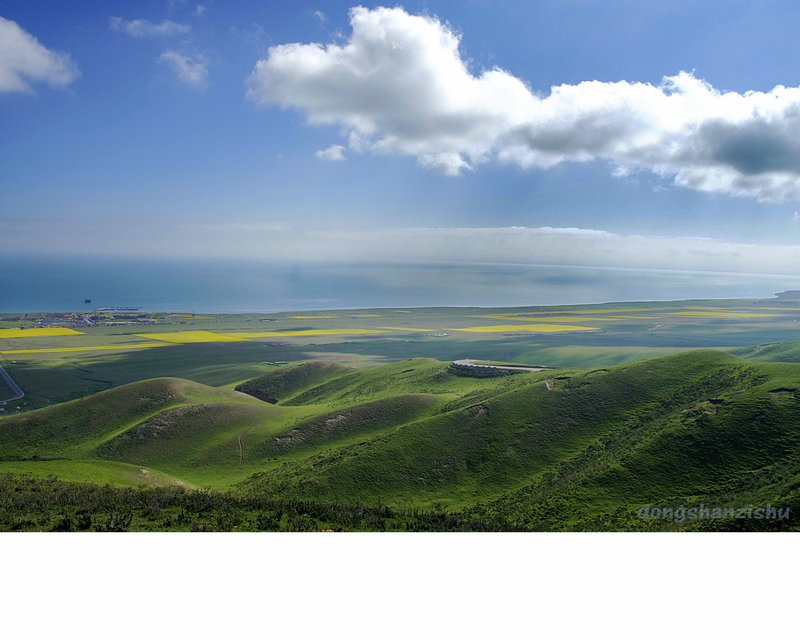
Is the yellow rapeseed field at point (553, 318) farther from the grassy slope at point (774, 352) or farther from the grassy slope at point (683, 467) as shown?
the grassy slope at point (683, 467)

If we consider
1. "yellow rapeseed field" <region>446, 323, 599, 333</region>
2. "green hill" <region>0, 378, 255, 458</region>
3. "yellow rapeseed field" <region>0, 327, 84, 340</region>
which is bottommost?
"green hill" <region>0, 378, 255, 458</region>

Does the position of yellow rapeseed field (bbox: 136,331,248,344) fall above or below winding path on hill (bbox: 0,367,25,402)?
above

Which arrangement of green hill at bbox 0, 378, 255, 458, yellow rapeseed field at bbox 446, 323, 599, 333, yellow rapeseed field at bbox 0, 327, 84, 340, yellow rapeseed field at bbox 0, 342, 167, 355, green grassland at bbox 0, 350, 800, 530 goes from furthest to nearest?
yellow rapeseed field at bbox 446, 323, 599, 333, yellow rapeseed field at bbox 0, 327, 84, 340, yellow rapeseed field at bbox 0, 342, 167, 355, green hill at bbox 0, 378, 255, 458, green grassland at bbox 0, 350, 800, 530

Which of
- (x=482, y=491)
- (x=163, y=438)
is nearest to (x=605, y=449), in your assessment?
(x=482, y=491)

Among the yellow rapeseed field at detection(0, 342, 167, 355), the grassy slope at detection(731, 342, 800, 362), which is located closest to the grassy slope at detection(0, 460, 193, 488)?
the yellow rapeseed field at detection(0, 342, 167, 355)

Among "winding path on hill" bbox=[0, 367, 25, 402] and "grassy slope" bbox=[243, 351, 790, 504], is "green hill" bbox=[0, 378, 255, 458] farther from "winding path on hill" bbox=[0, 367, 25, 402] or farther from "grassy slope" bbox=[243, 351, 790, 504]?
"grassy slope" bbox=[243, 351, 790, 504]

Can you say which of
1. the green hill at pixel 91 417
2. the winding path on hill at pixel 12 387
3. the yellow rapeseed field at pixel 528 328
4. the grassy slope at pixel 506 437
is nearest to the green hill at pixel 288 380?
the green hill at pixel 91 417
